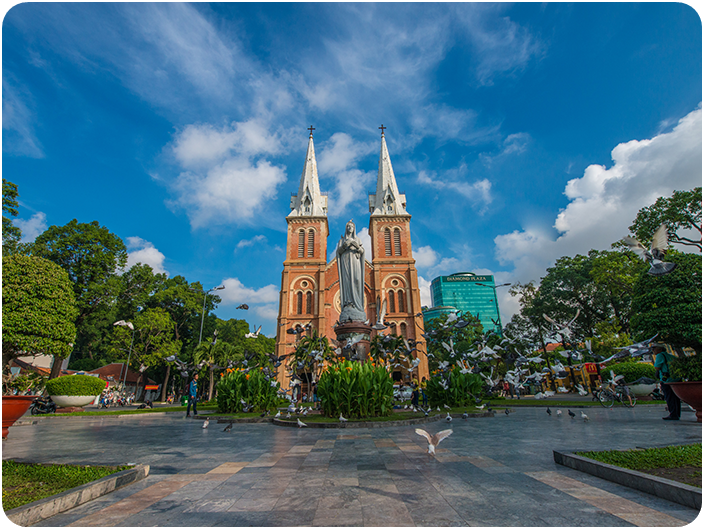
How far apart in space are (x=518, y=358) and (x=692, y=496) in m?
7.78

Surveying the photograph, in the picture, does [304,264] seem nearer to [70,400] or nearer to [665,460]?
[70,400]

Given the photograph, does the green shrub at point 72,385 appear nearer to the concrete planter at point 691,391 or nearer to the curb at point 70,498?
the curb at point 70,498

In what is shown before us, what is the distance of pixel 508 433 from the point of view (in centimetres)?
689

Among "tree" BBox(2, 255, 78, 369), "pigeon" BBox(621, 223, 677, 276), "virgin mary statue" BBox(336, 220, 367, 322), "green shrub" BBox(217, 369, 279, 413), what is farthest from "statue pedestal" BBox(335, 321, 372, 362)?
"tree" BBox(2, 255, 78, 369)

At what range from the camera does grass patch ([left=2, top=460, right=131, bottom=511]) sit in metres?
3.11

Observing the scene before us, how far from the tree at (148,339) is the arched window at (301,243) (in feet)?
53.7

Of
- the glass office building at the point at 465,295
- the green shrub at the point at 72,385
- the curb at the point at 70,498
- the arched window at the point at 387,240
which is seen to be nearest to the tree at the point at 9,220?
the green shrub at the point at 72,385

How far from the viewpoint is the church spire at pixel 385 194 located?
150 ft

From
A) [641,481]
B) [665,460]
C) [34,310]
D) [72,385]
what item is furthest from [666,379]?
[72,385]

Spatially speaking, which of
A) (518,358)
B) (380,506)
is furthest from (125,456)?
(518,358)

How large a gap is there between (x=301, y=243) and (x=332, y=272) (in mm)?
5379

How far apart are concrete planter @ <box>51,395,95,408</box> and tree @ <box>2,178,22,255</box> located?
10385 millimetres

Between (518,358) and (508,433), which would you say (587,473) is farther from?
(518,358)

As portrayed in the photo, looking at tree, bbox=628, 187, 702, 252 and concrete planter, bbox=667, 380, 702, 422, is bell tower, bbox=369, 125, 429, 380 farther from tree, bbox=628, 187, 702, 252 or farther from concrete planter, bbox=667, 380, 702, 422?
concrete planter, bbox=667, 380, 702, 422
